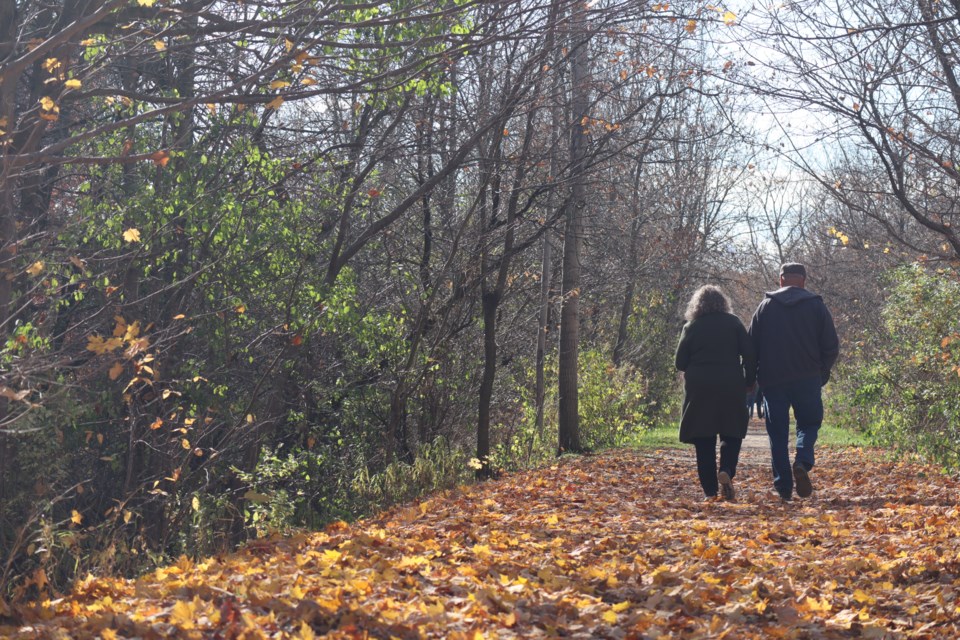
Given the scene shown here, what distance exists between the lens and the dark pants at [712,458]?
9242 millimetres

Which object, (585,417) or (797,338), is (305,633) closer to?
(797,338)

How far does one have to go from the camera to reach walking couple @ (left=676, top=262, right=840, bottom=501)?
8969 mm

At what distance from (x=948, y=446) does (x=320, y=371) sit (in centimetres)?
730

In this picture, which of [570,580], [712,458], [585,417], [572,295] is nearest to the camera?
[570,580]

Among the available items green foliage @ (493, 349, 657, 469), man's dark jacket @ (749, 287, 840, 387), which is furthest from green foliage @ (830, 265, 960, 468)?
green foliage @ (493, 349, 657, 469)

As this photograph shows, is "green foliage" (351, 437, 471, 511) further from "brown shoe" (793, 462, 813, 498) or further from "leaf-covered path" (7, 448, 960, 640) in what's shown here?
"brown shoe" (793, 462, 813, 498)

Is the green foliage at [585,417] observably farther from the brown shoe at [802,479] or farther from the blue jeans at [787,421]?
the brown shoe at [802,479]

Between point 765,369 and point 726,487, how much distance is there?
1099mm

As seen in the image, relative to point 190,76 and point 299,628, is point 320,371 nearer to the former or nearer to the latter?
point 190,76

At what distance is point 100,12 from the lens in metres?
5.45

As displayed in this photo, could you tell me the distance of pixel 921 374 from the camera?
13750mm

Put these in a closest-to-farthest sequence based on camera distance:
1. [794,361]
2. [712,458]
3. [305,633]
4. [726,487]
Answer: [305,633] → [794,361] → [726,487] → [712,458]

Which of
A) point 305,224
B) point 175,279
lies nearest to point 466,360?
point 305,224

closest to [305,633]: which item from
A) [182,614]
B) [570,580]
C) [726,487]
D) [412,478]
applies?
[182,614]
